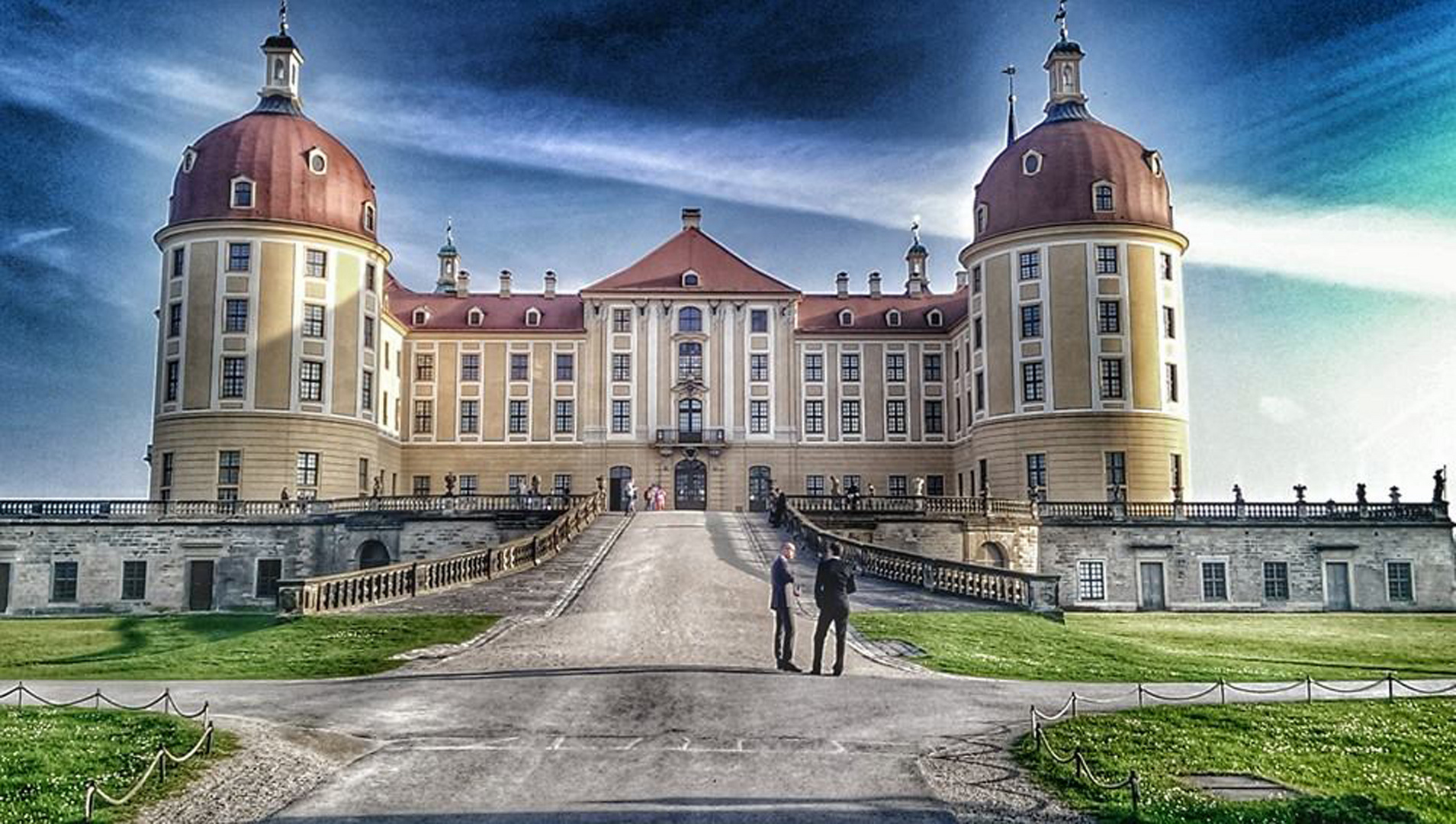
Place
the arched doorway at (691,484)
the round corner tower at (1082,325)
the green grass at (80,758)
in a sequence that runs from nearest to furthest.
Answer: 1. the green grass at (80,758)
2. the round corner tower at (1082,325)
3. the arched doorway at (691,484)

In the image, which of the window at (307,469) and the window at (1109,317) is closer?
the window at (307,469)

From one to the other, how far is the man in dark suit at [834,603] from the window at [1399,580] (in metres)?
33.9

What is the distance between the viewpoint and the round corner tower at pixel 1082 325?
155 feet

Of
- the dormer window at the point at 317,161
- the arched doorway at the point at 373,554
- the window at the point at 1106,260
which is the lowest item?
the arched doorway at the point at 373,554

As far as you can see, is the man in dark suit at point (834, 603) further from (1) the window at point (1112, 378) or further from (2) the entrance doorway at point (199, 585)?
(2) the entrance doorway at point (199, 585)

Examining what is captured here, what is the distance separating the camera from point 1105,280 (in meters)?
48.5

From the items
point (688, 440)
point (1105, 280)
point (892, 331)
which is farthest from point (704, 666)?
point (892, 331)

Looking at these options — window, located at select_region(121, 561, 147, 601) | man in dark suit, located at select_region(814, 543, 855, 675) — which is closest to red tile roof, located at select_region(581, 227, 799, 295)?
window, located at select_region(121, 561, 147, 601)

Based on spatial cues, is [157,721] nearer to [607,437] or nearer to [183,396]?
[183,396]

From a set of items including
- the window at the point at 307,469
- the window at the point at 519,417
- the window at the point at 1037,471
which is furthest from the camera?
the window at the point at 519,417

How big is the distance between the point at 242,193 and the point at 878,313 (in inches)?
1216

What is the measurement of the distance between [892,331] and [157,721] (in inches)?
1969

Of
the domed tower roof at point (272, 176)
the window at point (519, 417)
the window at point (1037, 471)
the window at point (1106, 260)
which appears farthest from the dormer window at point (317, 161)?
the window at point (1106, 260)

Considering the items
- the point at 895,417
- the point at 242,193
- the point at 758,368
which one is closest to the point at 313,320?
the point at 242,193
